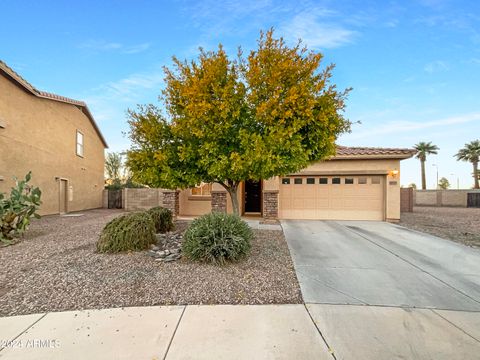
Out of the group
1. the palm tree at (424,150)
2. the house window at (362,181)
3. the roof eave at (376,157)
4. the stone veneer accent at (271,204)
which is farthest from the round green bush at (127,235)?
the palm tree at (424,150)

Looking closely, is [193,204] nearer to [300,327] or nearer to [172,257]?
[172,257]

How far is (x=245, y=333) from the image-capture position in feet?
8.66

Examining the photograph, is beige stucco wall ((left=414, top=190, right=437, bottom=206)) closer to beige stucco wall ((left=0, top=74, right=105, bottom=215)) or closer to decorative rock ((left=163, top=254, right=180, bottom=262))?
decorative rock ((left=163, top=254, right=180, bottom=262))

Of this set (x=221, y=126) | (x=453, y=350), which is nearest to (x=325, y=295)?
(x=453, y=350)

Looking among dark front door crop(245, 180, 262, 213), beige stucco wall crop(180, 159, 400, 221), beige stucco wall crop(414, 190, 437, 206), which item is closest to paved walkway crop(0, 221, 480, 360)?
beige stucco wall crop(180, 159, 400, 221)

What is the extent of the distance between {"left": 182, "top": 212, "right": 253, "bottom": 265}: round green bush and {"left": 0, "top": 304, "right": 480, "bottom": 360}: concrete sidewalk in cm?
147

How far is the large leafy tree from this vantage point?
202 inches

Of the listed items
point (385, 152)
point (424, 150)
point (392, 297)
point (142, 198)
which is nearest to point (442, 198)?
point (424, 150)

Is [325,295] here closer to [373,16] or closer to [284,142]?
[284,142]

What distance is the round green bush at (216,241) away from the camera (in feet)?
15.2

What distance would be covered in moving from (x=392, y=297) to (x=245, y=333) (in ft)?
7.65

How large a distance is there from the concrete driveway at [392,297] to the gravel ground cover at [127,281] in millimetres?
561

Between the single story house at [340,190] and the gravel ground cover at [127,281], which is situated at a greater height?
the single story house at [340,190]

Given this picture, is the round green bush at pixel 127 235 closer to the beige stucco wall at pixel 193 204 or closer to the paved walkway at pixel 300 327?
the paved walkway at pixel 300 327
